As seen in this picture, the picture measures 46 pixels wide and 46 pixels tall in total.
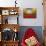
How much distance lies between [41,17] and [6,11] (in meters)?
1.14

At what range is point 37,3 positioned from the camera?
5516 millimetres

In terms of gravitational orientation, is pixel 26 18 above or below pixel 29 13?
below

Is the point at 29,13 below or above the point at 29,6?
below

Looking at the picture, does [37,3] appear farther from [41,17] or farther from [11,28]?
[11,28]

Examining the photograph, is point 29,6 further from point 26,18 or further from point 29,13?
point 26,18

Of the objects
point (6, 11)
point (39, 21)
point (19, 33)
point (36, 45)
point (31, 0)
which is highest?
point (31, 0)

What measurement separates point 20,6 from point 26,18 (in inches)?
17.0

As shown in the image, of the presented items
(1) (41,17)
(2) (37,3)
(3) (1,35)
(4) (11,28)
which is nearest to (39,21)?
(1) (41,17)

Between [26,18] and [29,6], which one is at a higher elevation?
[29,6]

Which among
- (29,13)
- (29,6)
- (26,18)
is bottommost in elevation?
(26,18)

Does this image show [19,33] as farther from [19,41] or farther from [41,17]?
[41,17]

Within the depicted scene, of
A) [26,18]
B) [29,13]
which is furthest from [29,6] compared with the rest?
[26,18]

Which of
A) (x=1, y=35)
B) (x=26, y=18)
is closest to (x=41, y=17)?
(x=26, y=18)

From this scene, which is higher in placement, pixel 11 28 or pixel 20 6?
pixel 20 6
